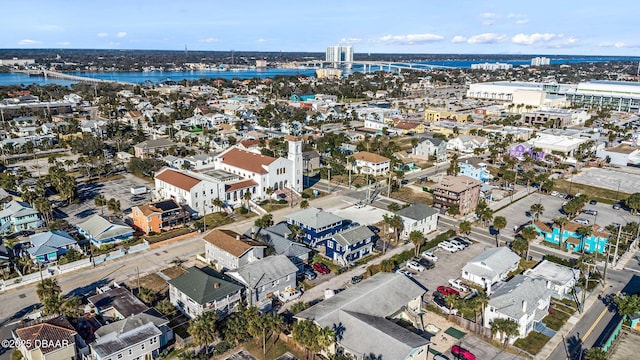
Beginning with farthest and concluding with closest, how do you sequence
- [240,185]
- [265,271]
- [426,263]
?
[240,185], [426,263], [265,271]

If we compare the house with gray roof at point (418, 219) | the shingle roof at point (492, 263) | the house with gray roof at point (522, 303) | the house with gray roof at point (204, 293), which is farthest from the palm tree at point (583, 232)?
the house with gray roof at point (204, 293)

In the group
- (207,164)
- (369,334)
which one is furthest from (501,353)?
(207,164)

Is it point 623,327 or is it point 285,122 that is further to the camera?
point 285,122

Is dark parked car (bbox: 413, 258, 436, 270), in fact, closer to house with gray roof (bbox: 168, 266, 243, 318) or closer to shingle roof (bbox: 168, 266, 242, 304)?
house with gray roof (bbox: 168, 266, 243, 318)

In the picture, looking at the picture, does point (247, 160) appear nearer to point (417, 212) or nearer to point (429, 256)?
point (417, 212)

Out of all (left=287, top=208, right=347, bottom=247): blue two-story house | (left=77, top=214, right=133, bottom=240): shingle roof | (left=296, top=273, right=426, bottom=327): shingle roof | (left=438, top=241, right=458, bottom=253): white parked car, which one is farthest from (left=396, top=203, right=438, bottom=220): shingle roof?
(left=77, top=214, right=133, bottom=240): shingle roof

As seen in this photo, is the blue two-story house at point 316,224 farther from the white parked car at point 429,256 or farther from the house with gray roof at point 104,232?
the house with gray roof at point 104,232

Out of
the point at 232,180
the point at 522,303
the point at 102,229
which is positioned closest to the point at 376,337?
the point at 522,303

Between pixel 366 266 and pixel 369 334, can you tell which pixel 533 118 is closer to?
pixel 366 266
